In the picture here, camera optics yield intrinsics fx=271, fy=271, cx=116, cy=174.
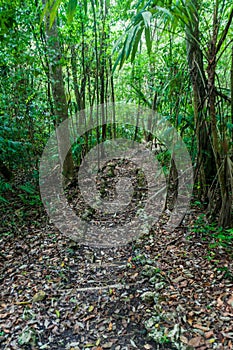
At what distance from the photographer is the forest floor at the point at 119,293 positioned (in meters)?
1.56

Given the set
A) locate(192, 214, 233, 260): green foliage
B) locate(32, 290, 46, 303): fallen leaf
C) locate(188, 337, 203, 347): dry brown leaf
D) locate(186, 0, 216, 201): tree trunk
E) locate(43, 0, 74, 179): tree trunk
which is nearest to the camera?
locate(188, 337, 203, 347): dry brown leaf

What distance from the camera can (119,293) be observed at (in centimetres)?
191

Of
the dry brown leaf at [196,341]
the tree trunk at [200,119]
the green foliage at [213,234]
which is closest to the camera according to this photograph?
the dry brown leaf at [196,341]

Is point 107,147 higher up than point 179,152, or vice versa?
point 179,152

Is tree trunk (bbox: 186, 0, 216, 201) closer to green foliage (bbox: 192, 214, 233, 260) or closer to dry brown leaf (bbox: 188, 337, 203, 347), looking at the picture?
green foliage (bbox: 192, 214, 233, 260)

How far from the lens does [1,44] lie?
258 centimetres

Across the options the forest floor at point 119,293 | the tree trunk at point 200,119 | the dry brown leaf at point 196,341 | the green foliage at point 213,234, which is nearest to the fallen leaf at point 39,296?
the forest floor at point 119,293

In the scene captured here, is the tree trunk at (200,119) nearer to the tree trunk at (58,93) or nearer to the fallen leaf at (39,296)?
the tree trunk at (58,93)

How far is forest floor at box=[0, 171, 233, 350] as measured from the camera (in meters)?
1.56

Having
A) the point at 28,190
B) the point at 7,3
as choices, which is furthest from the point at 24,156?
the point at 7,3

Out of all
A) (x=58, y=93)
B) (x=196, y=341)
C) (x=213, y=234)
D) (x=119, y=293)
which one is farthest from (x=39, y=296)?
(x=58, y=93)

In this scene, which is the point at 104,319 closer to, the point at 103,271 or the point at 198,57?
the point at 103,271

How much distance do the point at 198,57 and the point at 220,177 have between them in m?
1.14

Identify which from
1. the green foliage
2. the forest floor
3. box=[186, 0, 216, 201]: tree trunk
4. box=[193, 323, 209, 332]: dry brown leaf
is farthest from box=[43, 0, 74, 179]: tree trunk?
box=[193, 323, 209, 332]: dry brown leaf
